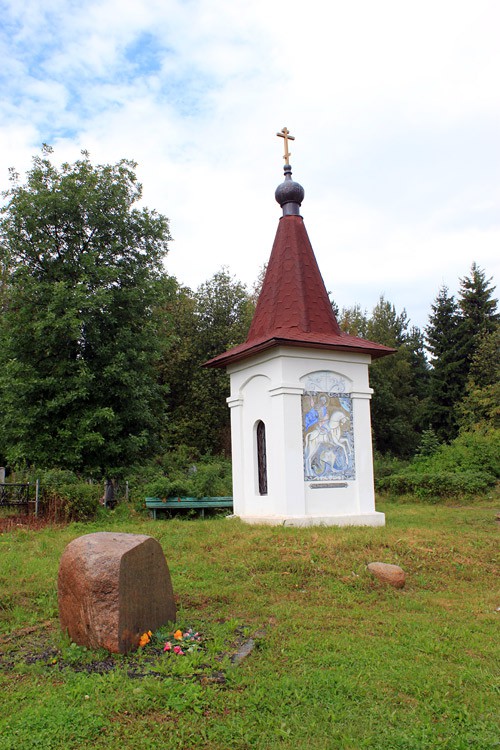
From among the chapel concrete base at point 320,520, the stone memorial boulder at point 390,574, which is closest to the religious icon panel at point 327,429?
the chapel concrete base at point 320,520

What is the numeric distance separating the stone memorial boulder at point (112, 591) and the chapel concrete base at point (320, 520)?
587 centimetres

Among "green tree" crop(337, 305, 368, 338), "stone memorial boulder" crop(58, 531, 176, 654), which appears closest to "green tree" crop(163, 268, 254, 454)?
"green tree" crop(337, 305, 368, 338)

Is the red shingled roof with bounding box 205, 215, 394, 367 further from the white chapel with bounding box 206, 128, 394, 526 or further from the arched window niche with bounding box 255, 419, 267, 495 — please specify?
the arched window niche with bounding box 255, 419, 267, 495

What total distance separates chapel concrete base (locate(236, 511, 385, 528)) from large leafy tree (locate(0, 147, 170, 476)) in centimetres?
674

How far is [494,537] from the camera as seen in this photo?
11.2 meters

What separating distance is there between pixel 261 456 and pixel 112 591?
7.84 metres

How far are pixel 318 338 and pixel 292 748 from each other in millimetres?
8957

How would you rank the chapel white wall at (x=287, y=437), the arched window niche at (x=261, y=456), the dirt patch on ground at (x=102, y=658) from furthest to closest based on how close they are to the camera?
the arched window niche at (x=261, y=456)
the chapel white wall at (x=287, y=437)
the dirt patch on ground at (x=102, y=658)

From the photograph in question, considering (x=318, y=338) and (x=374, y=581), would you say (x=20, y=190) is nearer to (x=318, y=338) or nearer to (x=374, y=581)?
(x=318, y=338)

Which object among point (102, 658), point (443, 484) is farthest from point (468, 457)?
point (102, 658)

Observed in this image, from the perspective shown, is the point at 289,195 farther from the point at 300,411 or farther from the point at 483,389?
the point at 483,389

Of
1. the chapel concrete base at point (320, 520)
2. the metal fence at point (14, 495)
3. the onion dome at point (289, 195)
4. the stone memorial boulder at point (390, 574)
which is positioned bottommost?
the stone memorial boulder at point (390, 574)

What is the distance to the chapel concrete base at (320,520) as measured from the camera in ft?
37.5

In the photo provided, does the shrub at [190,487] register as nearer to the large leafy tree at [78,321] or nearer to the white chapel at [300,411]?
the white chapel at [300,411]
